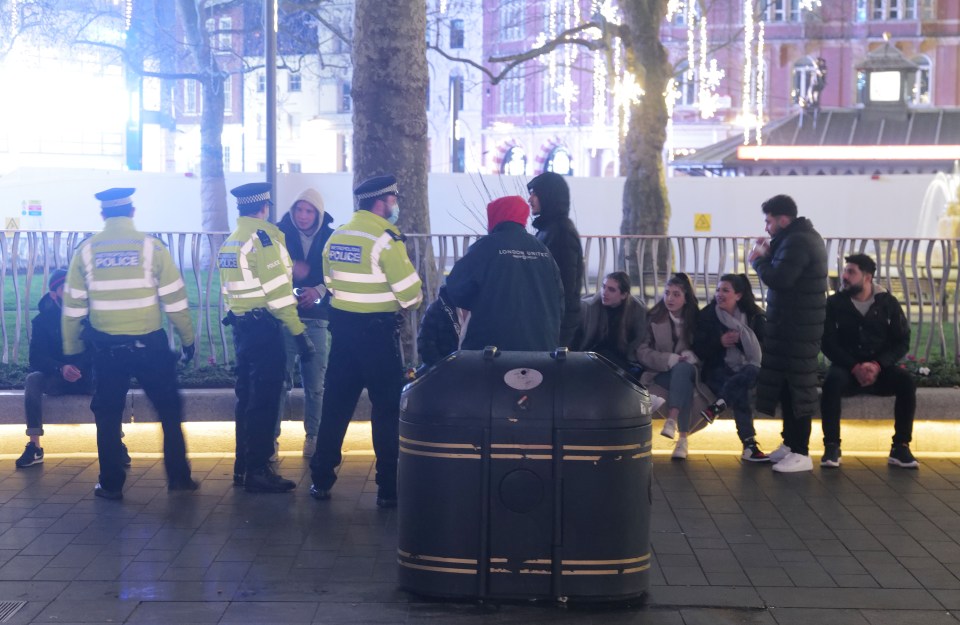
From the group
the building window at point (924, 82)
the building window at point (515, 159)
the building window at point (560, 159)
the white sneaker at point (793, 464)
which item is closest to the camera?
the white sneaker at point (793, 464)

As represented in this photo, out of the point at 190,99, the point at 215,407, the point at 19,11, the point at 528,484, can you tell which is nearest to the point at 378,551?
the point at 528,484

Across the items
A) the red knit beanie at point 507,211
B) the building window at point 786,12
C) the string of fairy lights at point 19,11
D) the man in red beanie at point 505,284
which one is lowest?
the man in red beanie at point 505,284

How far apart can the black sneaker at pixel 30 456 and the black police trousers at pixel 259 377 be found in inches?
62.7

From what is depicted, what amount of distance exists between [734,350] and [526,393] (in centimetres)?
370

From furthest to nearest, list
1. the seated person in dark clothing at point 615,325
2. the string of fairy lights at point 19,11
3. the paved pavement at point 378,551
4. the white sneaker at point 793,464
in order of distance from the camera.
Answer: the string of fairy lights at point 19,11 → the seated person in dark clothing at point 615,325 → the white sneaker at point 793,464 → the paved pavement at point 378,551

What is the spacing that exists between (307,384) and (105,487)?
154 cm

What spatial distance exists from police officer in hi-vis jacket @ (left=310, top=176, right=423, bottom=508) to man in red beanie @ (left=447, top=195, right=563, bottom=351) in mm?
628

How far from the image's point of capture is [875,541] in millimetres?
6664

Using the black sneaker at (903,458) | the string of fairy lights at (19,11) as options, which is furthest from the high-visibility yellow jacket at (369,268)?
the string of fairy lights at (19,11)

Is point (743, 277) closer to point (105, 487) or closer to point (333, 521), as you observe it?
point (333, 521)

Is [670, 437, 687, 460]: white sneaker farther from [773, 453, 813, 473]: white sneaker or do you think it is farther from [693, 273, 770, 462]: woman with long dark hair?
[773, 453, 813, 473]: white sneaker

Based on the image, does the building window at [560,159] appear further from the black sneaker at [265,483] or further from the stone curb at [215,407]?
the black sneaker at [265,483]

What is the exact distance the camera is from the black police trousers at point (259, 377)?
24.6 ft

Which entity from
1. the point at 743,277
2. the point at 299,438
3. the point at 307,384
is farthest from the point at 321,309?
the point at 743,277
